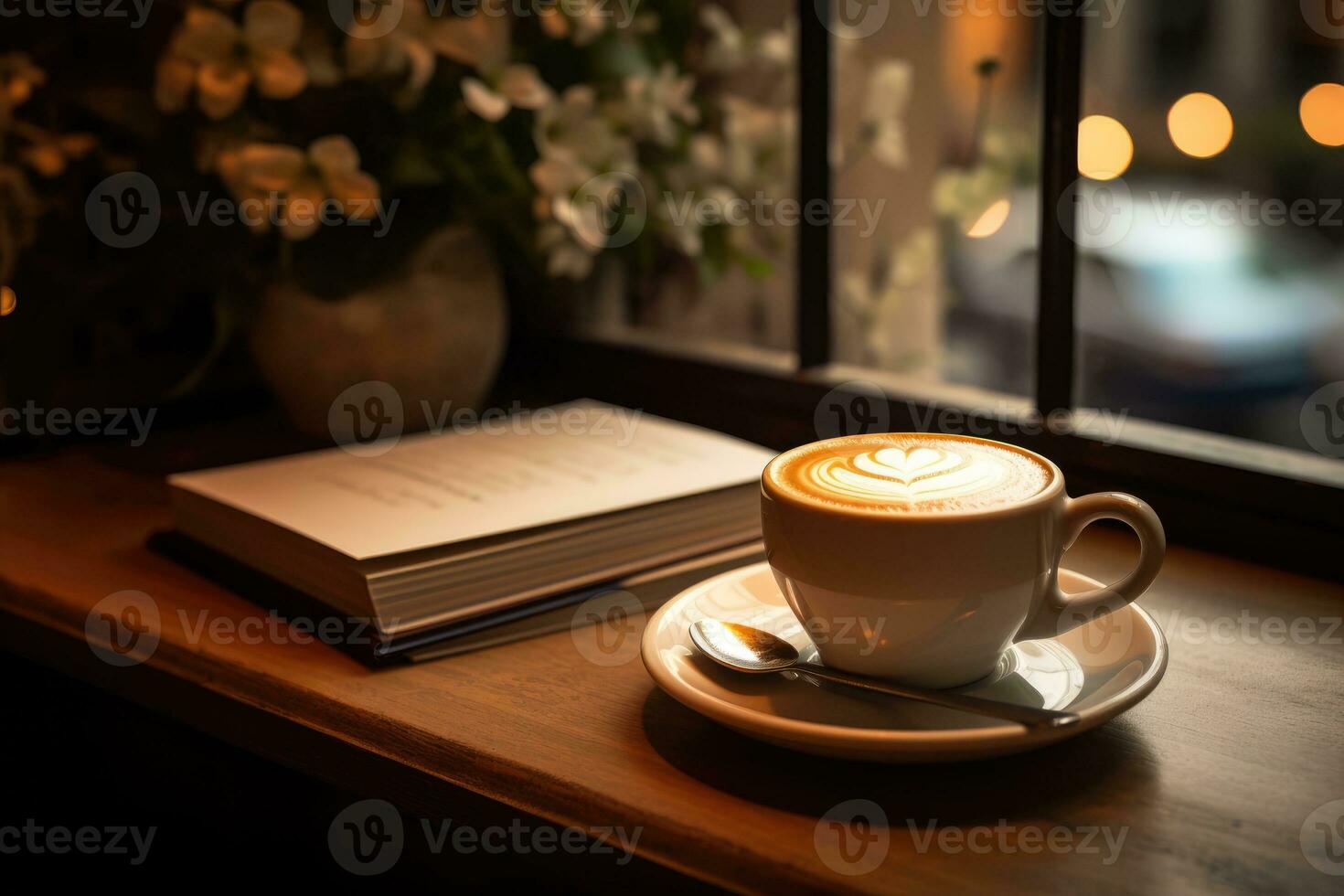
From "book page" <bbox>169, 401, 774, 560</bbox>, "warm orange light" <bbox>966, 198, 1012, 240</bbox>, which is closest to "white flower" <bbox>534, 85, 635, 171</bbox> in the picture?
"book page" <bbox>169, 401, 774, 560</bbox>

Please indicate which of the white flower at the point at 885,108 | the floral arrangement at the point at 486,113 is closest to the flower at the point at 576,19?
the floral arrangement at the point at 486,113

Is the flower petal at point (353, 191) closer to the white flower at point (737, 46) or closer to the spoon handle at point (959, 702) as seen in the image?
the white flower at point (737, 46)

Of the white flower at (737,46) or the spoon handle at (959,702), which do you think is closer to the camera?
the spoon handle at (959,702)

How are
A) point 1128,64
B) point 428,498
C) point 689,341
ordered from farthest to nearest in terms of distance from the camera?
point 689,341
point 1128,64
point 428,498

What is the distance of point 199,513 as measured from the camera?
36.1 inches

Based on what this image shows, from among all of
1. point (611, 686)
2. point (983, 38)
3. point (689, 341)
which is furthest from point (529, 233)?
point (611, 686)

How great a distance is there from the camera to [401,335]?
114 centimetres

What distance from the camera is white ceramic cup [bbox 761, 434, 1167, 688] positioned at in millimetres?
580

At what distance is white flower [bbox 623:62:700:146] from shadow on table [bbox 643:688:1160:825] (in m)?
0.70

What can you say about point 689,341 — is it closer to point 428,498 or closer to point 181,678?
point 428,498

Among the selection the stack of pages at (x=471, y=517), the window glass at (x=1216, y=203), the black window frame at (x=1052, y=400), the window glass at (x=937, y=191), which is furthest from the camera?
the window glass at (x=937, y=191)

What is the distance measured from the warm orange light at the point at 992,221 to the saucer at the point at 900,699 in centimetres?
60

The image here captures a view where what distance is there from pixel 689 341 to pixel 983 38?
410 millimetres

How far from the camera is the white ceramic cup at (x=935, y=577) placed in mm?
580
